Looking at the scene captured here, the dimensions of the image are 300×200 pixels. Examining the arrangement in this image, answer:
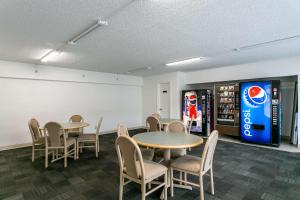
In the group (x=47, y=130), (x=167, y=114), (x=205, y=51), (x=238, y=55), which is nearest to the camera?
(x=47, y=130)

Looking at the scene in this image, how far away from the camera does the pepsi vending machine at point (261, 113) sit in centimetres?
470

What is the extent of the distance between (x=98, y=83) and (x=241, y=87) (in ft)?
17.4

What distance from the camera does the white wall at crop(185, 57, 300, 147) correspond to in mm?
4711

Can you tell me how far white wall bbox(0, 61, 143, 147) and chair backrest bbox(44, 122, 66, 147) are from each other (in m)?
2.25

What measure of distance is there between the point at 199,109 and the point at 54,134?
4795 millimetres

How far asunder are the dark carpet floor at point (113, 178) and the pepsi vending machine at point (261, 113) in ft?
2.08

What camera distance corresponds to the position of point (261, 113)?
4.91 m

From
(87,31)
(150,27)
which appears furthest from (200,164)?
(87,31)

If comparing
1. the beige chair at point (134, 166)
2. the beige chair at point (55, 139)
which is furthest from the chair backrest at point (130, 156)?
the beige chair at point (55, 139)

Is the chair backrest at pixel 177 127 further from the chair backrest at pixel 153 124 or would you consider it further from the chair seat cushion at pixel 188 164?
the chair backrest at pixel 153 124

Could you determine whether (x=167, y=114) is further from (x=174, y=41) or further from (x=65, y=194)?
(x=65, y=194)

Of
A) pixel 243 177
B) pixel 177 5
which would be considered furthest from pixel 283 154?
pixel 177 5

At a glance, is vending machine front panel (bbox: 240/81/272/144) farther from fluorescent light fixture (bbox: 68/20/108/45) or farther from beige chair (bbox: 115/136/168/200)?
fluorescent light fixture (bbox: 68/20/108/45)

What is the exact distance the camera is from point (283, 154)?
4.20 m
